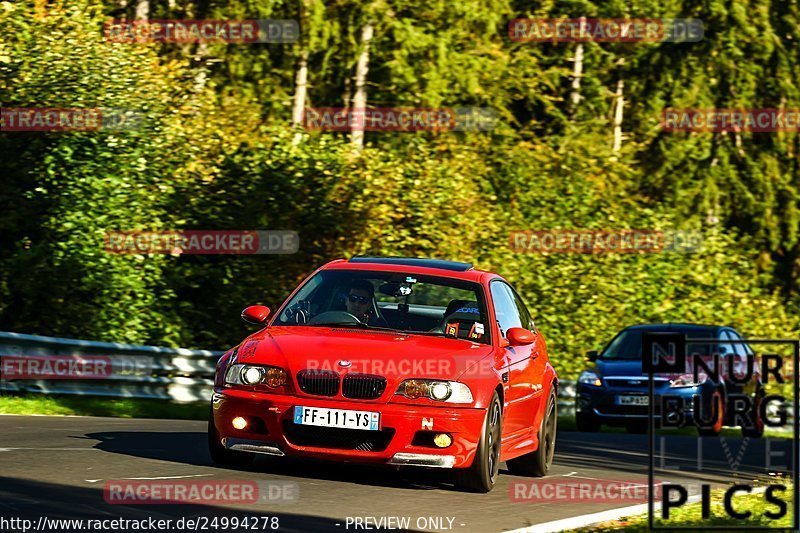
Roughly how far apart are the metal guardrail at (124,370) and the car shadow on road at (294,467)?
604cm

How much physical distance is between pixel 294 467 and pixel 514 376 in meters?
1.89

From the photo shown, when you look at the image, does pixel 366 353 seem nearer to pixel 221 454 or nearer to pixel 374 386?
pixel 374 386

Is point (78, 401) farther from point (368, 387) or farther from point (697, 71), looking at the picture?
point (697, 71)

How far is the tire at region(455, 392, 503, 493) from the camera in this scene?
35.4ft

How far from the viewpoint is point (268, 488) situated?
10.2m

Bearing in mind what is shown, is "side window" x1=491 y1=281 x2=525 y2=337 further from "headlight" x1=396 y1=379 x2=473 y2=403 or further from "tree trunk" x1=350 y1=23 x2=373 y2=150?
"tree trunk" x1=350 y1=23 x2=373 y2=150

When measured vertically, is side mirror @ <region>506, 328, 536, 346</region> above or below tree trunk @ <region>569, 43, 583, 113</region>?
below

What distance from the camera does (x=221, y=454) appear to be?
1111 cm

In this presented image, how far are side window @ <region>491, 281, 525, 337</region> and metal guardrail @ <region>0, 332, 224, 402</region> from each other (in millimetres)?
8106

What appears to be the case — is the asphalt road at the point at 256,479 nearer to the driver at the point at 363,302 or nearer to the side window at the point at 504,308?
the driver at the point at 363,302

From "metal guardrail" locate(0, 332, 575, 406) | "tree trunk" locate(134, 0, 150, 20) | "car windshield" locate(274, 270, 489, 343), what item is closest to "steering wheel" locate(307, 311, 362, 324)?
"car windshield" locate(274, 270, 489, 343)

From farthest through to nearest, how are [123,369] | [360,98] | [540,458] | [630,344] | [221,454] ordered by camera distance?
[360,98] → [630,344] → [123,369] → [540,458] → [221,454]

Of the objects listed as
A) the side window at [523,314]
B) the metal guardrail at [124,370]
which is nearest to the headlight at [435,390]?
the side window at [523,314]

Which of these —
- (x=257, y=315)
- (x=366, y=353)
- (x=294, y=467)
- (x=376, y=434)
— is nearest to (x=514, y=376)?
(x=366, y=353)
